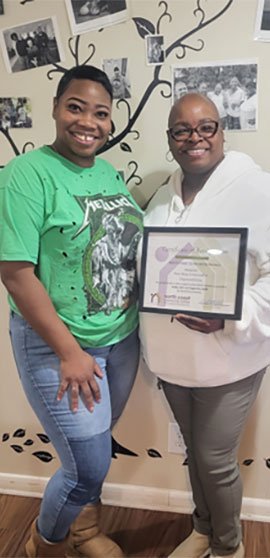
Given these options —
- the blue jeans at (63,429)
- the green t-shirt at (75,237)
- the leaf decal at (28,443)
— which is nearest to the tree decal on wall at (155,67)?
the green t-shirt at (75,237)

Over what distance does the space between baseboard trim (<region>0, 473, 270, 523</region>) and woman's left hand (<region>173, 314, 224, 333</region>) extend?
2.88 feet

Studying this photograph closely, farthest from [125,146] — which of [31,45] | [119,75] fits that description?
[31,45]

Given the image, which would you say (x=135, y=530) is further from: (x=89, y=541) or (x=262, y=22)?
(x=262, y=22)

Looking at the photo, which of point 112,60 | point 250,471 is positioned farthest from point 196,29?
point 250,471

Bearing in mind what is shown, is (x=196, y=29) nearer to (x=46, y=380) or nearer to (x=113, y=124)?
(x=113, y=124)

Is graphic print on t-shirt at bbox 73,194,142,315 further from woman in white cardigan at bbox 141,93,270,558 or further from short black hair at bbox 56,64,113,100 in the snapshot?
short black hair at bbox 56,64,113,100

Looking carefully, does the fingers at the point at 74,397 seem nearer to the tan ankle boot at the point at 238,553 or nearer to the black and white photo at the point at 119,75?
the tan ankle boot at the point at 238,553

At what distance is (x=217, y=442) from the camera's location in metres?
1.21

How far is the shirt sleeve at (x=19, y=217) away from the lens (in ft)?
3.28

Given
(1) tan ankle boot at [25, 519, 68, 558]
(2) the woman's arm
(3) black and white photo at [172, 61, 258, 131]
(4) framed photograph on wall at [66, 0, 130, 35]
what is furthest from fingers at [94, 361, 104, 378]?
(4) framed photograph on wall at [66, 0, 130, 35]

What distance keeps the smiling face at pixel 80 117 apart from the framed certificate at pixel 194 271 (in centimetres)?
28

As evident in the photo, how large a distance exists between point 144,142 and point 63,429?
929mm

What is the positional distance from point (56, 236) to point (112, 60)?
0.70 meters

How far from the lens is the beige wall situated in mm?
1312
